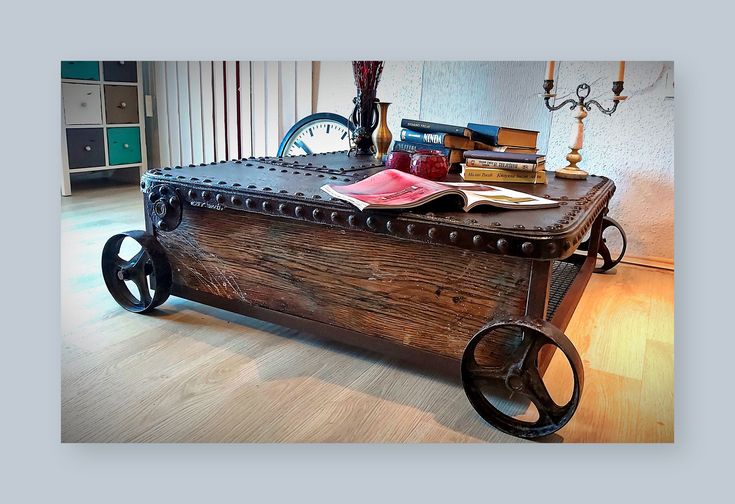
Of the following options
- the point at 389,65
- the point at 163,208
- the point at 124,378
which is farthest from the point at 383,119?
the point at 124,378

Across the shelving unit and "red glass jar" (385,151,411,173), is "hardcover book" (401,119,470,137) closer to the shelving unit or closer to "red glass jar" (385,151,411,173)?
"red glass jar" (385,151,411,173)

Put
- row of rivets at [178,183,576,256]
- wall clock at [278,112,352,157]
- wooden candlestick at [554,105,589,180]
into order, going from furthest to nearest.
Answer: wall clock at [278,112,352,157] → wooden candlestick at [554,105,589,180] → row of rivets at [178,183,576,256]

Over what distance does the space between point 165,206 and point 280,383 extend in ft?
1.46

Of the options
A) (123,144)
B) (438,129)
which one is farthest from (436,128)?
(123,144)

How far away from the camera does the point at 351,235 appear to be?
2.96 ft

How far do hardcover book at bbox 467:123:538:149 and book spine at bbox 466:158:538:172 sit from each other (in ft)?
0.75

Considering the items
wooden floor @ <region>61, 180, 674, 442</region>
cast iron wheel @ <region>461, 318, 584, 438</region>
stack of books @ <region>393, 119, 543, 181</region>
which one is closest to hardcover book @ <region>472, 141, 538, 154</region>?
stack of books @ <region>393, 119, 543, 181</region>

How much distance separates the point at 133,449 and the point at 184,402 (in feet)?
0.40

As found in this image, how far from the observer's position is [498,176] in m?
1.15

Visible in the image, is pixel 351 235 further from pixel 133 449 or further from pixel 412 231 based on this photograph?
pixel 133 449

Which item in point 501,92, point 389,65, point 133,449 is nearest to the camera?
point 133,449

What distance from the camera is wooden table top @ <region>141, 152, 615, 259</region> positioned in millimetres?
724

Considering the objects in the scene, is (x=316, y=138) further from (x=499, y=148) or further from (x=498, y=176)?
(x=498, y=176)

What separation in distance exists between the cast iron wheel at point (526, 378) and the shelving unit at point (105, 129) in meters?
1.15
